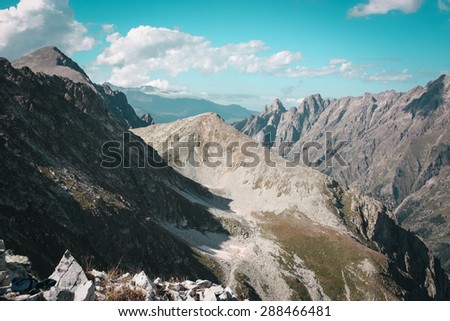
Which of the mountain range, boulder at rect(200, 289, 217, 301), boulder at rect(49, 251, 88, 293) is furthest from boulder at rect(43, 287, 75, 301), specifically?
the mountain range

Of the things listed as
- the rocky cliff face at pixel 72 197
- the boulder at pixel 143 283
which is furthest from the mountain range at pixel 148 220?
the boulder at pixel 143 283

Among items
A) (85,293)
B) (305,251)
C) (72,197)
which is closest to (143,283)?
(85,293)

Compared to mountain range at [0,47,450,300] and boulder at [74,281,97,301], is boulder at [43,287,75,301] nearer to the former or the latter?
boulder at [74,281,97,301]

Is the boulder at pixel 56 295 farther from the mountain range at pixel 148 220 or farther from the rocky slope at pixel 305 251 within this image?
the rocky slope at pixel 305 251

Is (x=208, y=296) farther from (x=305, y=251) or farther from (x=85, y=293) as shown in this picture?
(x=305, y=251)
